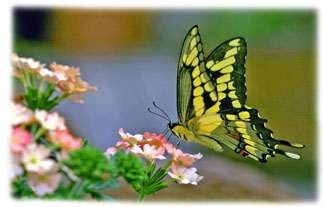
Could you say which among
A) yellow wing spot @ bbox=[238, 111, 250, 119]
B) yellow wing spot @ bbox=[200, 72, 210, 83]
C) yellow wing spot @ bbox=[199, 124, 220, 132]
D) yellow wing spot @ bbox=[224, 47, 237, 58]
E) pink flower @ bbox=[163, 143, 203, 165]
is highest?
yellow wing spot @ bbox=[224, 47, 237, 58]

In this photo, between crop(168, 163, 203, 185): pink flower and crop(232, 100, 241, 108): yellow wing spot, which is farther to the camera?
crop(232, 100, 241, 108): yellow wing spot

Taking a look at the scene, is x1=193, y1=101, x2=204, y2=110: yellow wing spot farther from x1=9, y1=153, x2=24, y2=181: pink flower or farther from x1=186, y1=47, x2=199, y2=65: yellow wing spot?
x1=9, y1=153, x2=24, y2=181: pink flower

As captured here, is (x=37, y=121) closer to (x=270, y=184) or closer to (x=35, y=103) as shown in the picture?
(x=35, y=103)

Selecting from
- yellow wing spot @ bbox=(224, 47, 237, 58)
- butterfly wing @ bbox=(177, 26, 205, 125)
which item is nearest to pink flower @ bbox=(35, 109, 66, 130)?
butterfly wing @ bbox=(177, 26, 205, 125)

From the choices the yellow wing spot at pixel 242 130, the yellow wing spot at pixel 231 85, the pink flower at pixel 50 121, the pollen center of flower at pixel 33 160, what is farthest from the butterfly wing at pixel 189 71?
the pollen center of flower at pixel 33 160

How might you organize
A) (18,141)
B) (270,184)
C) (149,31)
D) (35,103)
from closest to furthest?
1. (18,141)
2. (35,103)
3. (270,184)
4. (149,31)

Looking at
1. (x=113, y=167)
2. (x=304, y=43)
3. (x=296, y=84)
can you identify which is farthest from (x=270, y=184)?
(x=304, y=43)

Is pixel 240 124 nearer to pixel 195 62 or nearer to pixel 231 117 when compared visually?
pixel 231 117
